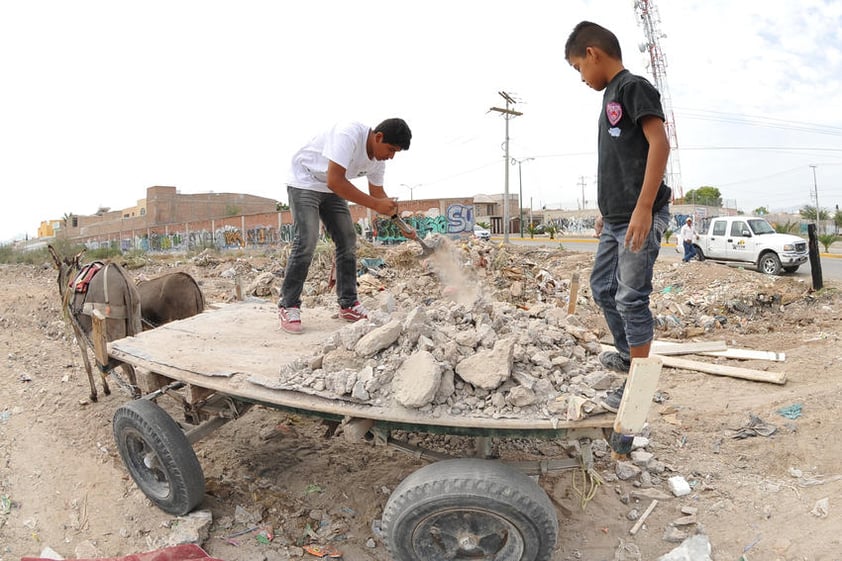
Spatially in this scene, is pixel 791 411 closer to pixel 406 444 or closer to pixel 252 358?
pixel 406 444

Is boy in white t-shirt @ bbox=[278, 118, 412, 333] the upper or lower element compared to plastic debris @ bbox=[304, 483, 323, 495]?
upper

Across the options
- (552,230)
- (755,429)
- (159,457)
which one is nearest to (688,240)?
(755,429)

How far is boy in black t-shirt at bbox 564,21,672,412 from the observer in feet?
7.13

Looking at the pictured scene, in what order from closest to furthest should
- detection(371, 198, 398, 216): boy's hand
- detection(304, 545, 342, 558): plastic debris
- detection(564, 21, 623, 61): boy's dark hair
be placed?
detection(564, 21, 623, 61): boy's dark hair, detection(304, 545, 342, 558): plastic debris, detection(371, 198, 398, 216): boy's hand

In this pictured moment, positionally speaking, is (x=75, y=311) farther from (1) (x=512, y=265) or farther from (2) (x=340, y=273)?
(1) (x=512, y=265)

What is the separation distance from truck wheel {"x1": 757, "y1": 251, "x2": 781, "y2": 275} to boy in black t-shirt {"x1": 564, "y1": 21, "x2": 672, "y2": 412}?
13.3 metres

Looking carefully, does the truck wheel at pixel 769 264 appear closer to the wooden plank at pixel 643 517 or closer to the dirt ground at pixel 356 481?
the dirt ground at pixel 356 481

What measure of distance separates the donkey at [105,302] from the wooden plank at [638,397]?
12.9ft

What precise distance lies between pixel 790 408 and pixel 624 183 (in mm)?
3255

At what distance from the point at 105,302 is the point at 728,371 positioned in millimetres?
6285

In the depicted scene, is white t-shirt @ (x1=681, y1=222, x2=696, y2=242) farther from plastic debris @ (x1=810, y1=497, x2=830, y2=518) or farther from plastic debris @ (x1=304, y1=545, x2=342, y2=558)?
plastic debris @ (x1=304, y1=545, x2=342, y2=558)

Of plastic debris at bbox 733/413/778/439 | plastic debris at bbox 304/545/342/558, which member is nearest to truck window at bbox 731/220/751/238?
plastic debris at bbox 733/413/778/439

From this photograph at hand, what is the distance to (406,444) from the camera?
2.46m

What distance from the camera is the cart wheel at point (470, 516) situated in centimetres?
204
